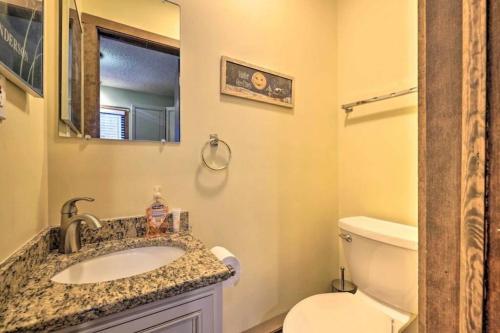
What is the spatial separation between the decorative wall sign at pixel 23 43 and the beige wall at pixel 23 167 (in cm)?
4

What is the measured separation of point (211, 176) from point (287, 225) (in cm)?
61

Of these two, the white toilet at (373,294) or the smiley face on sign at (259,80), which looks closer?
the white toilet at (373,294)

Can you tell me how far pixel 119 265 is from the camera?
2.86ft

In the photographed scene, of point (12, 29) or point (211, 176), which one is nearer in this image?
point (12, 29)

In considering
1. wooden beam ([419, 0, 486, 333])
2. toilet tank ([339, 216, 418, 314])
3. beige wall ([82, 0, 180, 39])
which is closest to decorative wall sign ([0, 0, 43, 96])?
beige wall ([82, 0, 180, 39])

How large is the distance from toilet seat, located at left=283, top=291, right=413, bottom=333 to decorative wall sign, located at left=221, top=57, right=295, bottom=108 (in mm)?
1115

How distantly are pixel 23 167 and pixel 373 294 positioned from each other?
1544mm

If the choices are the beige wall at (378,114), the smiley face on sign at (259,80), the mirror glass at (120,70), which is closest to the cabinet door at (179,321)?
the mirror glass at (120,70)

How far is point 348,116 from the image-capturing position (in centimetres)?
167

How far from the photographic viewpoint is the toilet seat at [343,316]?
1.00 meters

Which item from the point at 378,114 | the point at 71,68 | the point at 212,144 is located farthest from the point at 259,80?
the point at 71,68

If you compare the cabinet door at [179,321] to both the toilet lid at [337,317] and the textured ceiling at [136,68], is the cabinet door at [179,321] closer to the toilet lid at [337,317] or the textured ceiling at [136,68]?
the toilet lid at [337,317]

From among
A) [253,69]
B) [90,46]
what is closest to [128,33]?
[90,46]

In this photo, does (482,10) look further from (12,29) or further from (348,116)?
(348,116)
